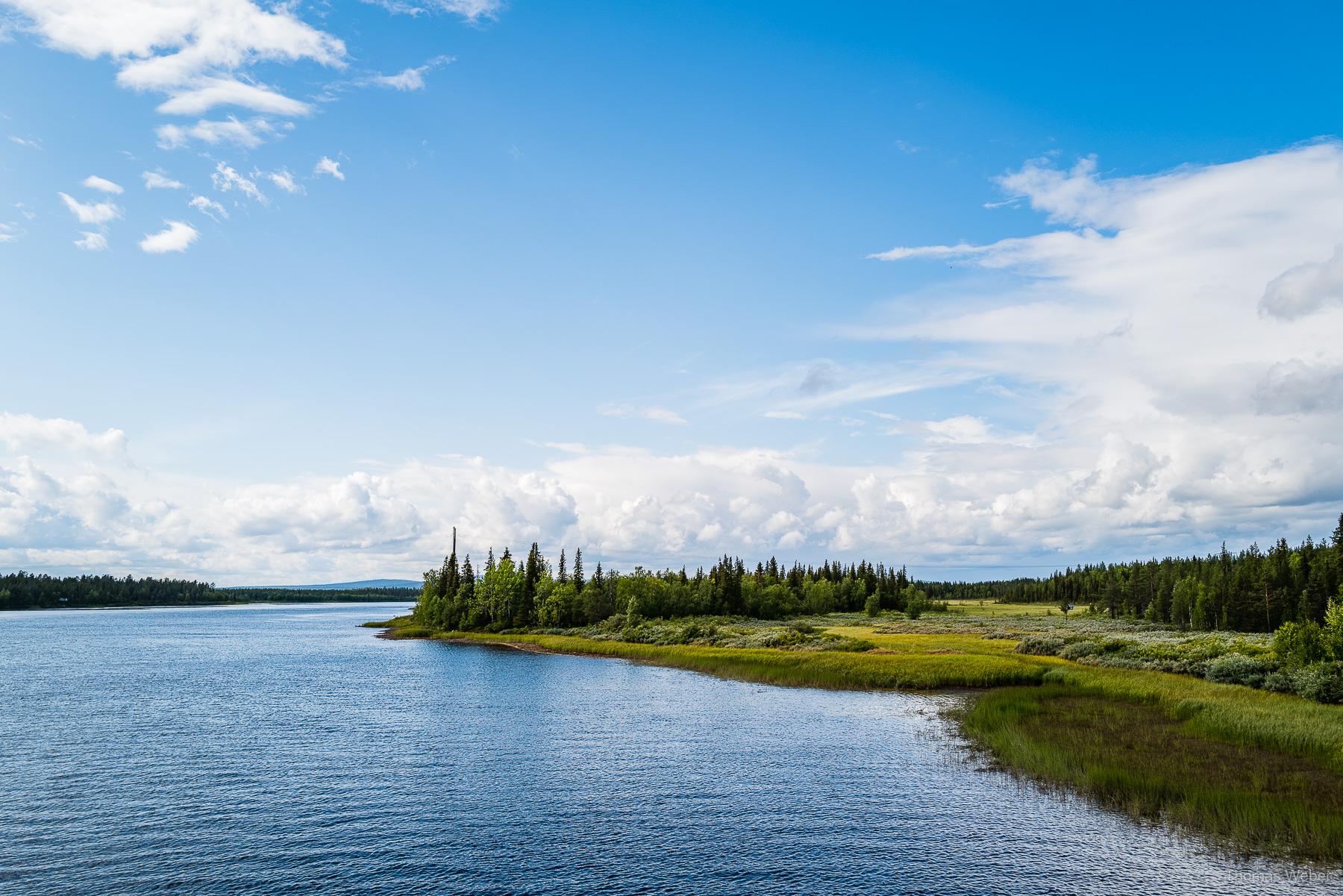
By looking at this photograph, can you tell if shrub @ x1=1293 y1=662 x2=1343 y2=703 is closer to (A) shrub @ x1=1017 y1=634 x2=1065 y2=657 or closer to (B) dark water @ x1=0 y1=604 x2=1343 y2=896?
(B) dark water @ x1=0 y1=604 x2=1343 y2=896

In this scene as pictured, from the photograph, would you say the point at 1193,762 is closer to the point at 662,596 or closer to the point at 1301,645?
the point at 1301,645

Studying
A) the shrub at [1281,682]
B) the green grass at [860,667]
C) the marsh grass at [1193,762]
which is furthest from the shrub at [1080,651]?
the marsh grass at [1193,762]

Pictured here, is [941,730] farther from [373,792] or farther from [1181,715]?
[373,792]

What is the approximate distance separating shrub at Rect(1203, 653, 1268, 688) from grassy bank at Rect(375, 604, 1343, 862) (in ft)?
6.81

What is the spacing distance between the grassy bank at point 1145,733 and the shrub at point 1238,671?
6.81 ft

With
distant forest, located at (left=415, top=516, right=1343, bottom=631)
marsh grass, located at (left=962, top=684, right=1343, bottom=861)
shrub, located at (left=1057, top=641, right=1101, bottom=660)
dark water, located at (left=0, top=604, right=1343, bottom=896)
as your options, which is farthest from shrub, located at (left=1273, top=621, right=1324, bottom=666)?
distant forest, located at (left=415, top=516, right=1343, bottom=631)

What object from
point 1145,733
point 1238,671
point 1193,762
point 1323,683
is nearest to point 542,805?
point 1193,762

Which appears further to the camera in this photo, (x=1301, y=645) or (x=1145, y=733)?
Answer: (x=1301, y=645)

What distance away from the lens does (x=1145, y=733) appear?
5075 centimetres

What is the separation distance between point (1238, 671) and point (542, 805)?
5926 cm

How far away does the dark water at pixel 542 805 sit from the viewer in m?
29.3

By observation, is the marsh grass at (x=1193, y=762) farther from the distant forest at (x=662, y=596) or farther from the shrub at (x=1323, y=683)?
the distant forest at (x=662, y=596)

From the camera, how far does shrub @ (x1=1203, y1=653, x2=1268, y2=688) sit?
64500 millimetres

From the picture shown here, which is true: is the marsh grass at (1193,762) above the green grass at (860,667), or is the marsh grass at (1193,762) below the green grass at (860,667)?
above
